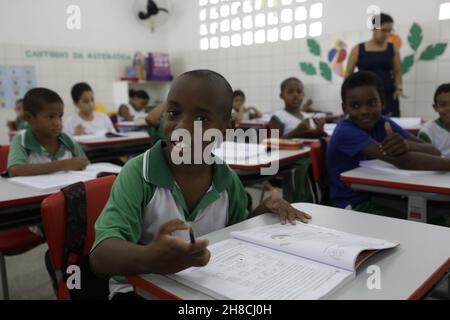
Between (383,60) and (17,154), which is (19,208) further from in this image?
(383,60)

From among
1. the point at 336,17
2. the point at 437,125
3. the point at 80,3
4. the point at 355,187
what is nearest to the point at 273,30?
the point at 336,17

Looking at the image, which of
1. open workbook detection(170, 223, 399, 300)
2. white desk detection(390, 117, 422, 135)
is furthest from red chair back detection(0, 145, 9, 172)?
white desk detection(390, 117, 422, 135)

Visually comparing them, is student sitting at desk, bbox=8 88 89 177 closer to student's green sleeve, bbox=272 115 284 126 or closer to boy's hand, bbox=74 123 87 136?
boy's hand, bbox=74 123 87 136

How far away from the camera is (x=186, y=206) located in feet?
3.59

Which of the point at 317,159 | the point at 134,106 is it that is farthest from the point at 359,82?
the point at 134,106

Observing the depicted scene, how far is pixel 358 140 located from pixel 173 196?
1128 millimetres

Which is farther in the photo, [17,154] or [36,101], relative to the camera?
[36,101]

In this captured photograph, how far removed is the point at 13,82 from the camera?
17.3ft

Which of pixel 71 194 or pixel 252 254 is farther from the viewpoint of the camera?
pixel 71 194

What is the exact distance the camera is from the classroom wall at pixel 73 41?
5258mm

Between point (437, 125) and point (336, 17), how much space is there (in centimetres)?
290

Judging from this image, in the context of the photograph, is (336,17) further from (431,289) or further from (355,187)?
(431,289)

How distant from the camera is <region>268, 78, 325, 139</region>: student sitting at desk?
3.14 meters

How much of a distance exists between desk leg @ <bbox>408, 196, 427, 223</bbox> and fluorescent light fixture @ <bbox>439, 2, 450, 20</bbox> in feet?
11.4
